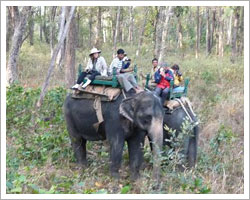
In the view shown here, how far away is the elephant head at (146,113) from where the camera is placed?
18.5 feet

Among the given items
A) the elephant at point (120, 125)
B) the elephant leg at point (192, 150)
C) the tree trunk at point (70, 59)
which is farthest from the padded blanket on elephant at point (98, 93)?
the tree trunk at point (70, 59)

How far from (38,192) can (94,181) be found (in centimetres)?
171

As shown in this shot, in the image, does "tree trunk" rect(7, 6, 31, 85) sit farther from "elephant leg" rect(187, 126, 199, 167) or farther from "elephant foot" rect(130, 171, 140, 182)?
"elephant leg" rect(187, 126, 199, 167)

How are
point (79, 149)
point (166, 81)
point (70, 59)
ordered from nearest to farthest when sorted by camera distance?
point (79, 149)
point (166, 81)
point (70, 59)

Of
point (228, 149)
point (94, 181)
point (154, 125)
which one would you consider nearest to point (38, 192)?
point (94, 181)

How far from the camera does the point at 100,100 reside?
6246mm

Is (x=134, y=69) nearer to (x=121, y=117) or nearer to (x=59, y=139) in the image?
(x=121, y=117)

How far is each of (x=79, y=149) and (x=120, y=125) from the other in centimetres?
107

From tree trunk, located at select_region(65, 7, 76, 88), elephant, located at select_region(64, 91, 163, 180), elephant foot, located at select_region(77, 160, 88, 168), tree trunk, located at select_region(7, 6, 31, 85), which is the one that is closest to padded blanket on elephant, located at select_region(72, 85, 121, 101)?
elephant, located at select_region(64, 91, 163, 180)

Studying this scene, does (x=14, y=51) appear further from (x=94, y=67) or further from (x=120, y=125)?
(x=120, y=125)

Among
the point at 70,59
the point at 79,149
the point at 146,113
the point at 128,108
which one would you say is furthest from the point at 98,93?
the point at 70,59

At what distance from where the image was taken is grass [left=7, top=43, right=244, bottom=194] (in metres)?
5.12

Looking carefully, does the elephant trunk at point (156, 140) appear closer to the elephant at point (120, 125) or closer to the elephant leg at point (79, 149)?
the elephant at point (120, 125)

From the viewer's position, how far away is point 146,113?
19.1ft
